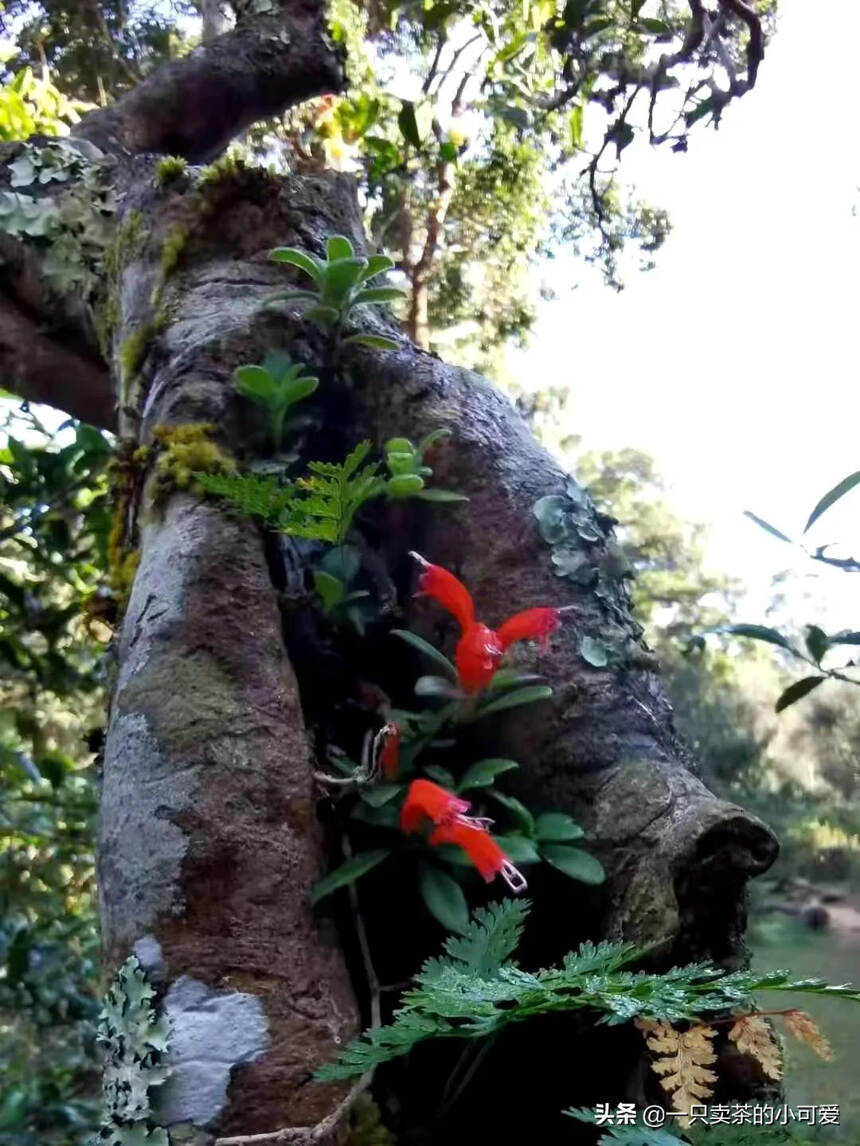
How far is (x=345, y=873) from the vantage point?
38.7 inches

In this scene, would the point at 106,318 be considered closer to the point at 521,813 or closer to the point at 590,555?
the point at 590,555

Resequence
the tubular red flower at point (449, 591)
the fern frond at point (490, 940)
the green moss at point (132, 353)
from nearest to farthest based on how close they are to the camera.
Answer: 1. the fern frond at point (490, 940)
2. the tubular red flower at point (449, 591)
3. the green moss at point (132, 353)

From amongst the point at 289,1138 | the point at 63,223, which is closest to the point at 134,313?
the point at 63,223

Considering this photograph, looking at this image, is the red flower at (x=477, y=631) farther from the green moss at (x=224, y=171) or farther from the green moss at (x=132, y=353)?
the green moss at (x=224, y=171)

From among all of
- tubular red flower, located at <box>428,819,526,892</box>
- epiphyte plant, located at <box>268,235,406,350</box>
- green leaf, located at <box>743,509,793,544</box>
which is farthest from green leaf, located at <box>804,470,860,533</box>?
epiphyte plant, located at <box>268,235,406,350</box>

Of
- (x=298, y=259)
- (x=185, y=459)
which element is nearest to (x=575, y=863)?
(x=185, y=459)

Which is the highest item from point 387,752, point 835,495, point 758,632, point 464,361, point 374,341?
point 464,361

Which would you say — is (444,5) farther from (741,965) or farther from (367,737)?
(741,965)

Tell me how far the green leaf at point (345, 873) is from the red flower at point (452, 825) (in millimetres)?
52

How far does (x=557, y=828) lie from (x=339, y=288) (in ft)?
3.00

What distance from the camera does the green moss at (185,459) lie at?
1286 mm

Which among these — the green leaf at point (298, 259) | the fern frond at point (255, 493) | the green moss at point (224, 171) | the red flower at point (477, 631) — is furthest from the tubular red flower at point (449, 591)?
the green moss at point (224, 171)

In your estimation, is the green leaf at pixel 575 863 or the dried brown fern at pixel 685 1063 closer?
the dried brown fern at pixel 685 1063

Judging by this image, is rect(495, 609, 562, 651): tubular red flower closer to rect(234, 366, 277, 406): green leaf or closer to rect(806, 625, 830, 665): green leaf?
rect(806, 625, 830, 665): green leaf
